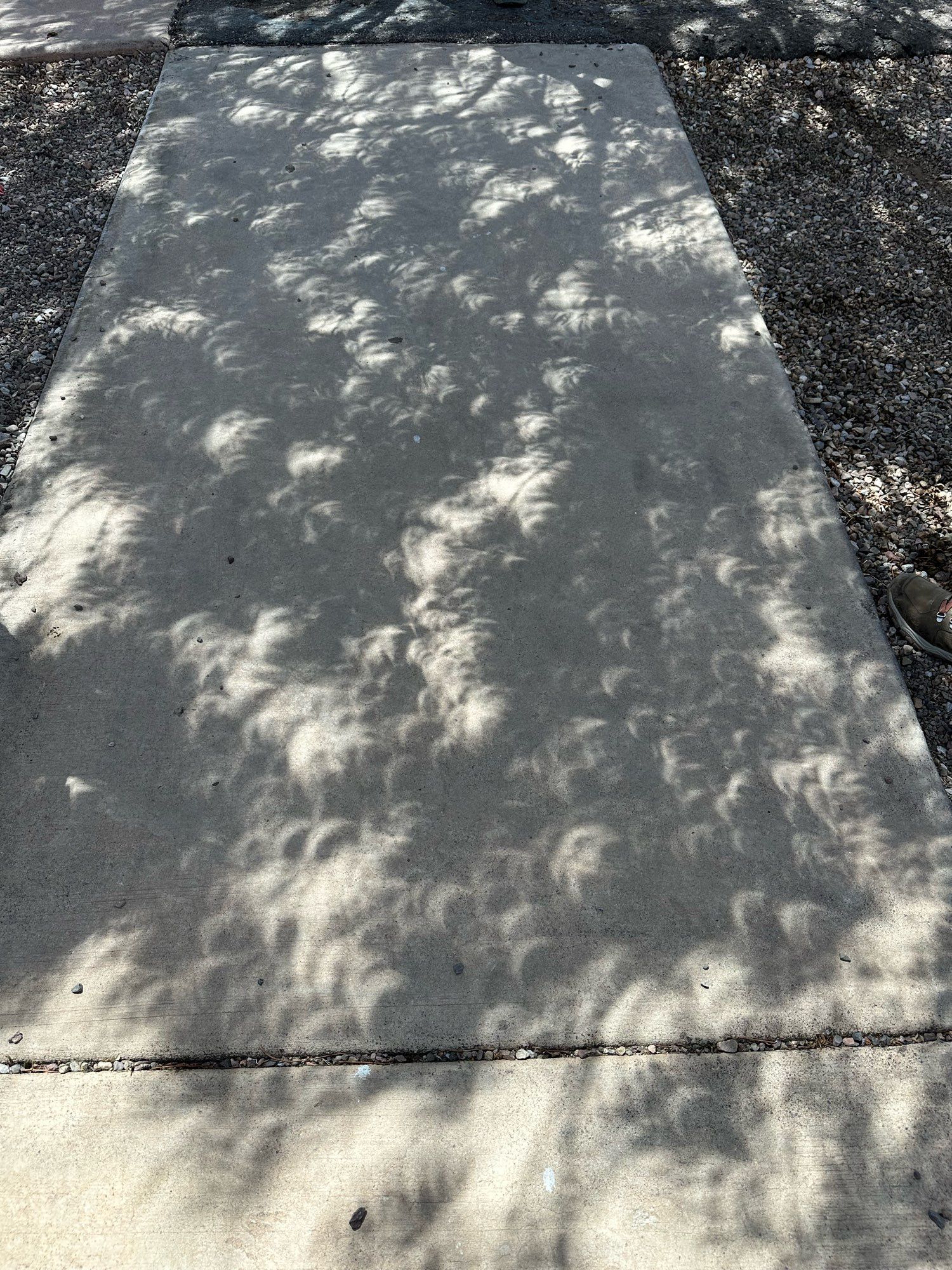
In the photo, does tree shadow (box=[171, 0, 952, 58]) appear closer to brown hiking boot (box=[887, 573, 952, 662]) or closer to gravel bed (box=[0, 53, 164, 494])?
gravel bed (box=[0, 53, 164, 494])

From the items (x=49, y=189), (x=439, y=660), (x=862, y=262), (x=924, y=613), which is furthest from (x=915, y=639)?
(x=49, y=189)

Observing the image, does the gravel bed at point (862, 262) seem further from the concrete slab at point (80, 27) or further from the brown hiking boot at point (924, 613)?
the concrete slab at point (80, 27)

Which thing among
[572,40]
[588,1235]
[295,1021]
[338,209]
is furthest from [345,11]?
[588,1235]

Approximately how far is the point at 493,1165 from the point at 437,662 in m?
1.58

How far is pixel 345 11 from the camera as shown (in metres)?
6.25

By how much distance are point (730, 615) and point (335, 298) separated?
2555mm

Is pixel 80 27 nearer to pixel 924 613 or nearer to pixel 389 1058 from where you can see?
pixel 924 613

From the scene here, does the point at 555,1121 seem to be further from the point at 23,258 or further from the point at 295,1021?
the point at 23,258

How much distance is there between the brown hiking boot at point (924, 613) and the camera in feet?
10.7

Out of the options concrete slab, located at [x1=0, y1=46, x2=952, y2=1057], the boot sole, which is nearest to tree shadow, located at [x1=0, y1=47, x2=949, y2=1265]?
concrete slab, located at [x1=0, y1=46, x2=952, y2=1057]

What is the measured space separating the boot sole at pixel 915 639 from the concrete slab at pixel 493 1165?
1.39 m

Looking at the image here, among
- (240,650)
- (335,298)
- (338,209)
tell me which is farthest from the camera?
(338,209)

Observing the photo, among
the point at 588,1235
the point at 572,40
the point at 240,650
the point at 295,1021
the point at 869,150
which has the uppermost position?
the point at 572,40

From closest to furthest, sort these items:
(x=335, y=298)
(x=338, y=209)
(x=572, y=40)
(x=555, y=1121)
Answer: (x=555, y=1121) < (x=335, y=298) < (x=338, y=209) < (x=572, y=40)
